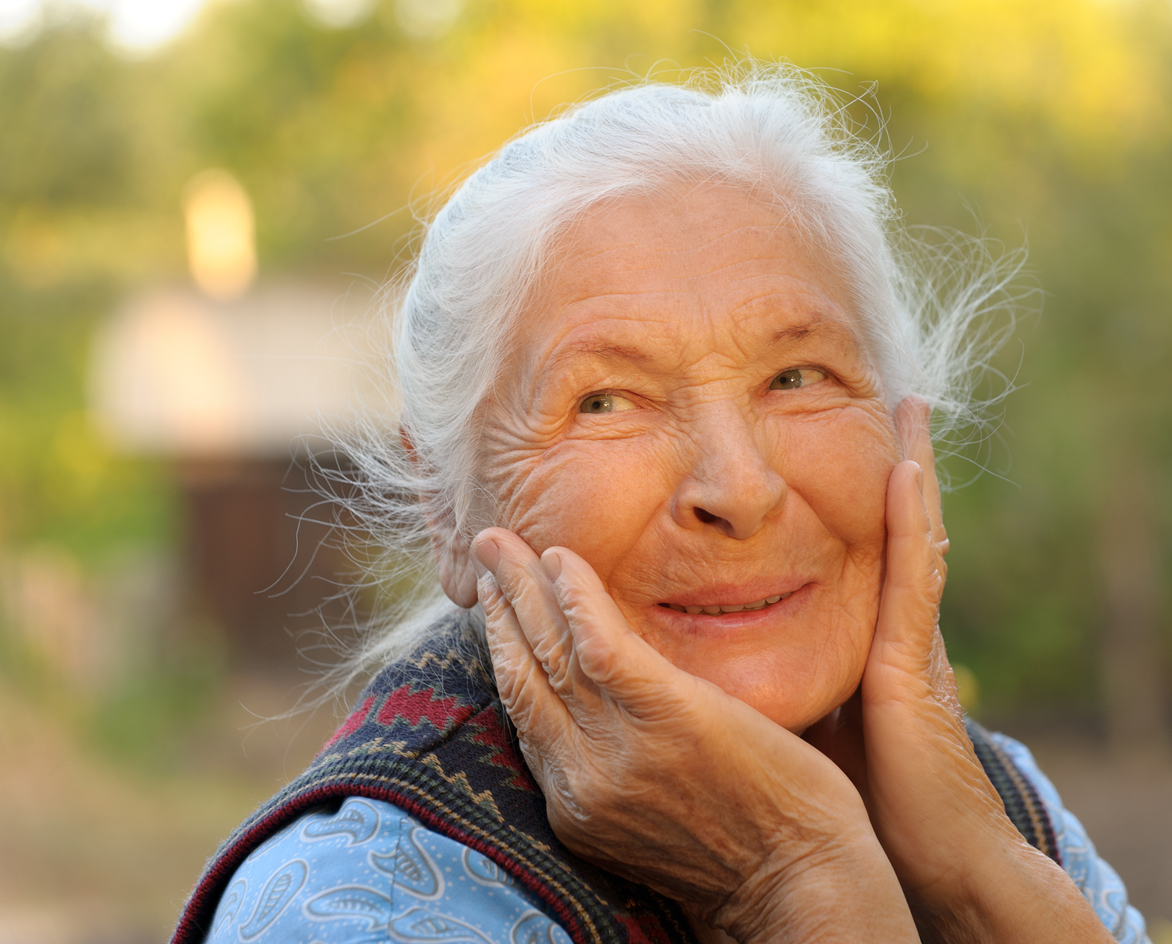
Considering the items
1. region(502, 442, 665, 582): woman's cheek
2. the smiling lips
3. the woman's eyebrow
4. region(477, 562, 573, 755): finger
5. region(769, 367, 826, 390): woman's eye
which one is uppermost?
region(769, 367, 826, 390): woman's eye

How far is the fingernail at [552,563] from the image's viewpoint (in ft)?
5.96

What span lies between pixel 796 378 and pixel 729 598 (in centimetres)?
46

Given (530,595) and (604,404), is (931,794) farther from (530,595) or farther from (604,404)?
(604,404)

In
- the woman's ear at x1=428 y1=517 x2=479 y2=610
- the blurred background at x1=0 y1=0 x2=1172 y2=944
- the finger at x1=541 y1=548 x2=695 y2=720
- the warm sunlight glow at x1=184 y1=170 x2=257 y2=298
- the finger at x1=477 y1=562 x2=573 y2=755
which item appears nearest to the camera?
the finger at x1=541 y1=548 x2=695 y2=720

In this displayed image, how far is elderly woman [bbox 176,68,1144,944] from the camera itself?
168 centimetres

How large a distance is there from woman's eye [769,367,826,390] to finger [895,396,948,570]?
29 cm

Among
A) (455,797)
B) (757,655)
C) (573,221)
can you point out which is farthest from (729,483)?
(455,797)

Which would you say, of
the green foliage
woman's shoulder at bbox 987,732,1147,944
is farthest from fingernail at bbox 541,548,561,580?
the green foliage

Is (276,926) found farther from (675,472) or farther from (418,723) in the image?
(675,472)

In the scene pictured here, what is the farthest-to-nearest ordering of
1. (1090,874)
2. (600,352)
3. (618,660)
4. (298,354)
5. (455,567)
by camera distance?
(298,354) < (1090,874) < (455,567) < (600,352) < (618,660)

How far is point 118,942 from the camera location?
744 centimetres

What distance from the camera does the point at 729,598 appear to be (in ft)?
6.25

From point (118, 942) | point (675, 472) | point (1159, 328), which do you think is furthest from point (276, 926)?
point (1159, 328)

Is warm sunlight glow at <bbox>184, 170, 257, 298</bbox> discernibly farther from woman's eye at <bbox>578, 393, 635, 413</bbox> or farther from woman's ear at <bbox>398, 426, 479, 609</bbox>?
woman's eye at <bbox>578, 393, 635, 413</bbox>
